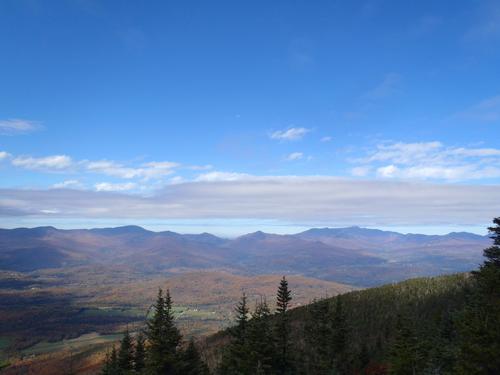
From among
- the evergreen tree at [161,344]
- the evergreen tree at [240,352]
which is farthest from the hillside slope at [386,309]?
the evergreen tree at [161,344]

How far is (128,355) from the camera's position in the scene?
2512 inches

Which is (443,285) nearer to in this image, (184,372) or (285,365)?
(285,365)

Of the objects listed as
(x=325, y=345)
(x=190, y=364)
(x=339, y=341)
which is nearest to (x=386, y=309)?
(x=339, y=341)

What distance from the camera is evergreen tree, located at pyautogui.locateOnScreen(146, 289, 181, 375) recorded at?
39938 mm

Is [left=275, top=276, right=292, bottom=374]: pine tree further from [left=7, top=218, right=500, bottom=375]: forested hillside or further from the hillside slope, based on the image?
the hillside slope

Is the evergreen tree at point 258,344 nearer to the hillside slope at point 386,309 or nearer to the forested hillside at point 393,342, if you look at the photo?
the forested hillside at point 393,342

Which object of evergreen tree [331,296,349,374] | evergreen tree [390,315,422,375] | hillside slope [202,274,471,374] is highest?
evergreen tree [390,315,422,375]

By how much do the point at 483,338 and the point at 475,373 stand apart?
2.17m

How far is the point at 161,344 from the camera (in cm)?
4056

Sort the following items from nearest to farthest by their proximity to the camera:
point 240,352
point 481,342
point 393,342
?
point 481,342 < point 240,352 < point 393,342

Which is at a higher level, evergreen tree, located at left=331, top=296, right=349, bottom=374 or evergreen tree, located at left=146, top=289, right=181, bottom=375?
evergreen tree, located at left=146, top=289, right=181, bottom=375

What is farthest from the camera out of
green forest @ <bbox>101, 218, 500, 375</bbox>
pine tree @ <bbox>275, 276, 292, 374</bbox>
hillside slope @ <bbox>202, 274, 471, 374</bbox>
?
hillside slope @ <bbox>202, 274, 471, 374</bbox>

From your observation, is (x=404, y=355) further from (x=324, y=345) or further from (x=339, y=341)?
(x=339, y=341)

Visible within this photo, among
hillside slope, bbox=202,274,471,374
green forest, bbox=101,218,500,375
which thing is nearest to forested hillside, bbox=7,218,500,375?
green forest, bbox=101,218,500,375
